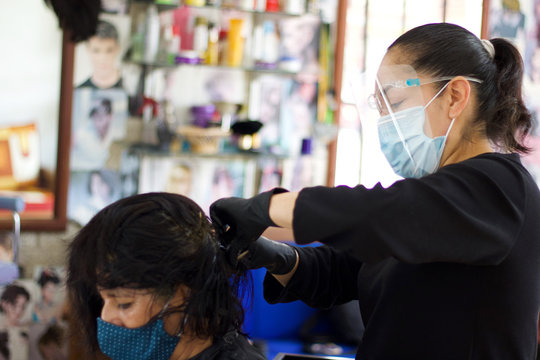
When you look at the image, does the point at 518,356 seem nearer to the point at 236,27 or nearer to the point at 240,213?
the point at 240,213

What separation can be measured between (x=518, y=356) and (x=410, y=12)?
339 cm

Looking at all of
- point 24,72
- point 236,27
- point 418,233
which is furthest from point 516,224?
point 24,72

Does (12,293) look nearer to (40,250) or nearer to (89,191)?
(40,250)

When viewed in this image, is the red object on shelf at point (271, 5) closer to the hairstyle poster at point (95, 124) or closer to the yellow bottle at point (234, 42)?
the yellow bottle at point (234, 42)

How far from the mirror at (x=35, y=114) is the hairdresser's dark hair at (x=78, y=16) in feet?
0.21

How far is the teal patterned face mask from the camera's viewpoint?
1433mm

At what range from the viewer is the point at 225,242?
4.47ft

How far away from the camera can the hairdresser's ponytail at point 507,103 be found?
4.45ft

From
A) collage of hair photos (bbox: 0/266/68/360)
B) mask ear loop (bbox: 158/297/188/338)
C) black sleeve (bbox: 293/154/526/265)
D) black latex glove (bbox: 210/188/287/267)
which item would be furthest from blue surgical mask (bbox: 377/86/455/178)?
collage of hair photos (bbox: 0/266/68/360)

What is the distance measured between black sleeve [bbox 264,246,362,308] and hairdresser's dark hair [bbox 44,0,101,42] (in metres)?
2.52

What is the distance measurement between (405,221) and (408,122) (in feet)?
1.38

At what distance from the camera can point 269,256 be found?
58.4 inches

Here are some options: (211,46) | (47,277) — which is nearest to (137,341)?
(47,277)

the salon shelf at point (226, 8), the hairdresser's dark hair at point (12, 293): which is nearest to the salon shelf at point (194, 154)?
the salon shelf at point (226, 8)
